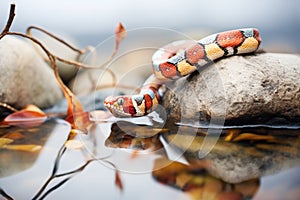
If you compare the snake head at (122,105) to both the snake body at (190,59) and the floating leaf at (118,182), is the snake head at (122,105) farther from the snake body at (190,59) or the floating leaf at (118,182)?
the floating leaf at (118,182)

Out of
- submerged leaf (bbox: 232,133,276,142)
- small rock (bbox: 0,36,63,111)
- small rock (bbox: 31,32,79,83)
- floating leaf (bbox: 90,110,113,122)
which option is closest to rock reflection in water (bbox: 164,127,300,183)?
submerged leaf (bbox: 232,133,276,142)

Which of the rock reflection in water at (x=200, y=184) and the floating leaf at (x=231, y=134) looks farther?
the floating leaf at (x=231, y=134)

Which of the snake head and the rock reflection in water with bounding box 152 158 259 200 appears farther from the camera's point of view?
the snake head

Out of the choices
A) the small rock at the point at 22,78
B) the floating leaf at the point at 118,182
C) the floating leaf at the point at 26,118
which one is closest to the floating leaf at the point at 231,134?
the floating leaf at the point at 118,182

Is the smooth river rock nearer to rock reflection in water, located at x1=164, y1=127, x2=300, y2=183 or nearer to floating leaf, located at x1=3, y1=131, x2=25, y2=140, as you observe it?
rock reflection in water, located at x1=164, y1=127, x2=300, y2=183

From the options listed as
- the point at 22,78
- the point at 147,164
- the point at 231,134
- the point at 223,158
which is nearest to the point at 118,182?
the point at 147,164
